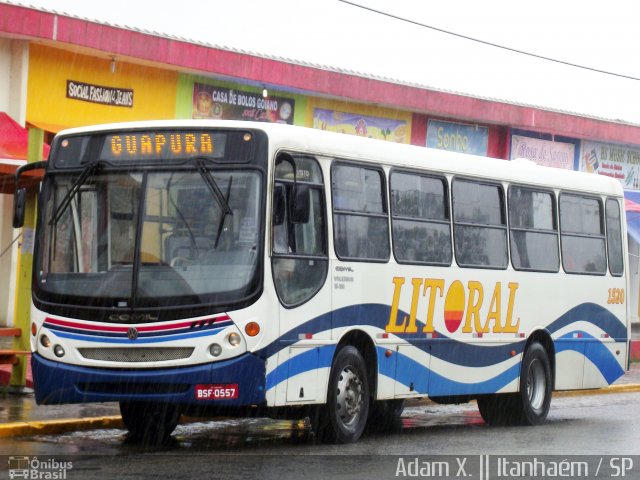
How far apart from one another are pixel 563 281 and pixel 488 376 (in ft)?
6.77

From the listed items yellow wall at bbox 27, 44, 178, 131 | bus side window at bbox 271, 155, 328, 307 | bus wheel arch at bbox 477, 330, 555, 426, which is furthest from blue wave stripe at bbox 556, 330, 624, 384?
yellow wall at bbox 27, 44, 178, 131

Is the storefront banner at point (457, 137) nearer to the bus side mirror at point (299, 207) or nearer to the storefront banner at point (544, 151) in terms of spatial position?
the storefront banner at point (544, 151)


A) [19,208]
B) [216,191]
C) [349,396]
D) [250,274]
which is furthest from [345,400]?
[19,208]

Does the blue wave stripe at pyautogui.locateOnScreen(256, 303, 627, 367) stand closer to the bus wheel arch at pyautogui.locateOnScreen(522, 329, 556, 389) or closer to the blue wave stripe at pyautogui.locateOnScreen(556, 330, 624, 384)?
the bus wheel arch at pyautogui.locateOnScreen(522, 329, 556, 389)

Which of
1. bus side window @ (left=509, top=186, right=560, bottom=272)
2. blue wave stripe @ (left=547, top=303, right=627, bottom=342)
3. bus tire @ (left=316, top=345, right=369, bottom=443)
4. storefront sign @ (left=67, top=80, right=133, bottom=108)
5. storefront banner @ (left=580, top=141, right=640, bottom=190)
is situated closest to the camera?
bus tire @ (left=316, top=345, right=369, bottom=443)

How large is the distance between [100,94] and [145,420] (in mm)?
10310

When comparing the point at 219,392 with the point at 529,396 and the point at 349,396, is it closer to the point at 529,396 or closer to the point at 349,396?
the point at 349,396

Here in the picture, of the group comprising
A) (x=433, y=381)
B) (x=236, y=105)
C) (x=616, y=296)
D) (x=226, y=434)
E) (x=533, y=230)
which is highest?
(x=236, y=105)

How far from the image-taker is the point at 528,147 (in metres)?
32.0

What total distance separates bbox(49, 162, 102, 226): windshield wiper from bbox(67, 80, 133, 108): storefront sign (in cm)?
970

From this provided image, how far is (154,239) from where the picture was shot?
11.4 meters

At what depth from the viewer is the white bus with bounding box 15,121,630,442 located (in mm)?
11227

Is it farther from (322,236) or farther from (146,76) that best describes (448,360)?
(146,76)

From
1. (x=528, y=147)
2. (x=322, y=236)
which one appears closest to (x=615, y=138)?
(x=528, y=147)
